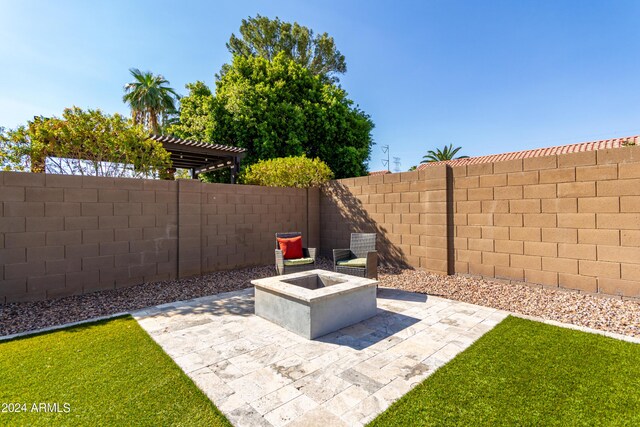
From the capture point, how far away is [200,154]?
1016 cm

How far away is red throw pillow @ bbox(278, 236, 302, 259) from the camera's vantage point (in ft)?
19.6

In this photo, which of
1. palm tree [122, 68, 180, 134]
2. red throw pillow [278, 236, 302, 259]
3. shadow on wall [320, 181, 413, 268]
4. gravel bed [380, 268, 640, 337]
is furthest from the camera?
palm tree [122, 68, 180, 134]

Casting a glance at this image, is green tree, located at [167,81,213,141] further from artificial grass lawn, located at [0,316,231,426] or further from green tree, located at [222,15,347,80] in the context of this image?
artificial grass lawn, located at [0,316,231,426]

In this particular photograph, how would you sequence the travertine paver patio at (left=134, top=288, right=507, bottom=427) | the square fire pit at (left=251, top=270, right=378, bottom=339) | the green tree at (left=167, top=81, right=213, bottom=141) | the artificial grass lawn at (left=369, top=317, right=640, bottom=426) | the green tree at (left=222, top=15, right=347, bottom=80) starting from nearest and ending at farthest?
the artificial grass lawn at (left=369, top=317, right=640, bottom=426), the travertine paver patio at (left=134, top=288, right=507, bottom=427), the square fire pit at (left=251, top=270, right=378, bottom=339), the green tree at (left=167, top=81, right=213, bottom=141), the green tree at (left=222, top=15, right=347, bottom=80)

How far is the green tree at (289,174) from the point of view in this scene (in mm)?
8562

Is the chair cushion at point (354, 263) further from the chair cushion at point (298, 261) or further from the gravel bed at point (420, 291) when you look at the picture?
the gravel bed at point (420, 291)

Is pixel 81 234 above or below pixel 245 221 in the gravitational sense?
below

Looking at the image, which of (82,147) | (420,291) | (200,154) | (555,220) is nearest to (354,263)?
(420,291)

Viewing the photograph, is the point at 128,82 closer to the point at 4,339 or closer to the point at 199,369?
the point at 4,339

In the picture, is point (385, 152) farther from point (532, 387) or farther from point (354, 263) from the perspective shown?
point (532, 387)

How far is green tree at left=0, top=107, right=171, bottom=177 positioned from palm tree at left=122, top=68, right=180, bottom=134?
40.3 ft

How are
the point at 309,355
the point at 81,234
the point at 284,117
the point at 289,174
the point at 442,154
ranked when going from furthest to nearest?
the point at 442,154
the point at 284,117
the point at 289,174
the point at 81,234
the point at 309,355

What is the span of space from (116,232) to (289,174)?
4.59 metres

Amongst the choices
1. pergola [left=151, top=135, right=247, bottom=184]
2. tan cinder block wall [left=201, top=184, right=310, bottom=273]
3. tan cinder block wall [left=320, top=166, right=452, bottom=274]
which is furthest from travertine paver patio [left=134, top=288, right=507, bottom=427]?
pergola [left=151, top=135, right=247, bottom=184]
